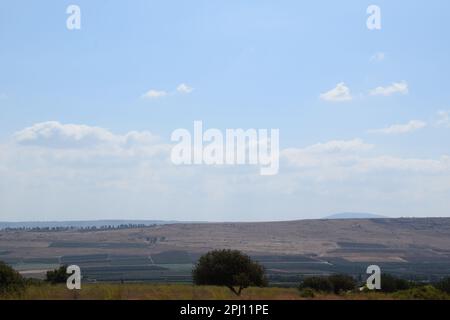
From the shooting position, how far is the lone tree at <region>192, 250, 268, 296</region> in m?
58.8

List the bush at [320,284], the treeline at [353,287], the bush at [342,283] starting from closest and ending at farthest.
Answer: the treeline at [353,287] → the bush at [320,284] → the bush at [342,283]

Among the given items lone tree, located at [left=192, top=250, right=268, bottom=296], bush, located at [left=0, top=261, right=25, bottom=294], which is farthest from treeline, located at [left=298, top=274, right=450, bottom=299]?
bush, located at [left=0, top=261, right=25, bottom=294]

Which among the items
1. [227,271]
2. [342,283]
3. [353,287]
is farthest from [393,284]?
[227,271]

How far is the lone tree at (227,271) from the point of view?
193 ft

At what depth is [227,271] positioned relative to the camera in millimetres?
59312

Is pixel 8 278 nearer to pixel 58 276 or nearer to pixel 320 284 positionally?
pixel 58 276

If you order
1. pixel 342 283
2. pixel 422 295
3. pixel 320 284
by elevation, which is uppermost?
pixel 422 295

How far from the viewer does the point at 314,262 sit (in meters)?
192

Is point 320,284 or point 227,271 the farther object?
point 320,284

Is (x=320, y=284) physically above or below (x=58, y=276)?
below

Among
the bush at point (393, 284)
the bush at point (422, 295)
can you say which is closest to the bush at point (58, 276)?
the bush at point (393, 284)

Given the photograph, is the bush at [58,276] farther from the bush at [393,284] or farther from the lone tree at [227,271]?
the bush at [393,284]
